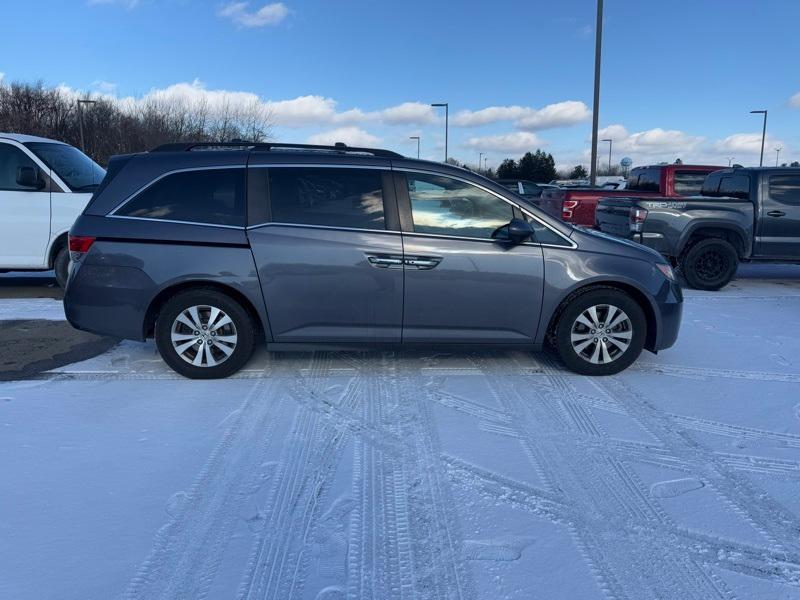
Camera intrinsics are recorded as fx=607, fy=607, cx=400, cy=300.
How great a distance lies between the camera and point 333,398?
4.51 meters

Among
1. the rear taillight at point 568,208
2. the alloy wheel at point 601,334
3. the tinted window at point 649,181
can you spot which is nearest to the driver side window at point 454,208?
the alloy wheel at point 601,334

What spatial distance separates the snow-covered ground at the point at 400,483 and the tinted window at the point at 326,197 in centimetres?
129

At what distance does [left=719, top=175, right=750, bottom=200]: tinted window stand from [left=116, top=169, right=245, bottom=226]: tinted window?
26.6 ft

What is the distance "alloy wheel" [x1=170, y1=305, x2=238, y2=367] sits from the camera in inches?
188

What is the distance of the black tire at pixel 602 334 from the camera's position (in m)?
4.95

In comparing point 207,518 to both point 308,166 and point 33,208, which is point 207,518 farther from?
point 33,208

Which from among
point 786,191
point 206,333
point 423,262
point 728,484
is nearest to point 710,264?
point 786,191

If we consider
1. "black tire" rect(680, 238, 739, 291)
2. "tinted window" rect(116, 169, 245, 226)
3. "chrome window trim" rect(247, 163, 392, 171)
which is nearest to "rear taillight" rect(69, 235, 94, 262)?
"tinted window" rect(116, 169, 245, 226)

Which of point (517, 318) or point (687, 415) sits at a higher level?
point (517, 318)

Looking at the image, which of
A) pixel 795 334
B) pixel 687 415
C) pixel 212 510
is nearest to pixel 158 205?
pixel 212 510

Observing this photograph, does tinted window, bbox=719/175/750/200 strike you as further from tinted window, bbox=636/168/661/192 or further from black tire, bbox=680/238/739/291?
tinted window, bbox=636/168/661/192

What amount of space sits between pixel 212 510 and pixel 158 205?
269cm

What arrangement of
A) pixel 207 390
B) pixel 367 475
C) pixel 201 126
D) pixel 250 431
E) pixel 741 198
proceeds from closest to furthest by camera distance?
pixel 367 475, pixel 250 431, pixel 207 390, pixel 741 198, pixel 201 126

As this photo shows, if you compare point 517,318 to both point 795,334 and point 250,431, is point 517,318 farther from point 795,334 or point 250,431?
point 795,334
